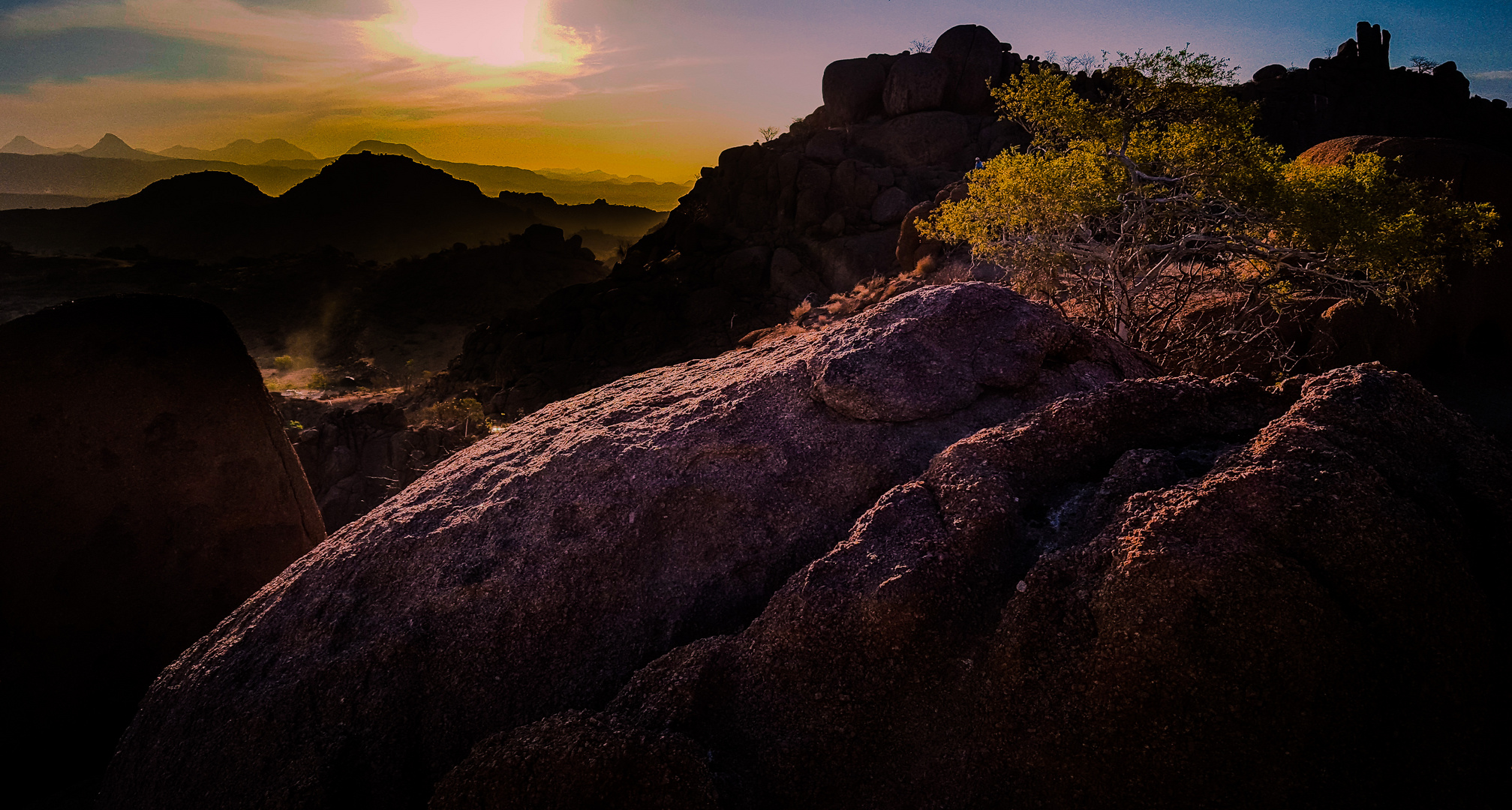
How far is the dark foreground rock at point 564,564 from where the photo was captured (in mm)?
3674

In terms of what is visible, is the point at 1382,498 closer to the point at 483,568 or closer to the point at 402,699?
the point at 483,568

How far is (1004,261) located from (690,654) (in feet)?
34.1

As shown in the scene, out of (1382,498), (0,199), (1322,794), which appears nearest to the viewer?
(1322,794)

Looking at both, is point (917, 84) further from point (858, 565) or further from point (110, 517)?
point (858, 565)

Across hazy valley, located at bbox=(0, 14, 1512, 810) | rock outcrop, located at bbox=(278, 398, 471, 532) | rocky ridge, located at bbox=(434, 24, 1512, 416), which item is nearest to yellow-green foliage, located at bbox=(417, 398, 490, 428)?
rocky ridge, located at bbox=(434, 24, 1512, 416)

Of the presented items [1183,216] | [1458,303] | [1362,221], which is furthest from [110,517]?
[1458,303]

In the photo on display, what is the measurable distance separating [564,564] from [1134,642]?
2801 millimetres

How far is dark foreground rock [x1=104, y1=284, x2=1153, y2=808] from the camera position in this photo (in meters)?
3.67

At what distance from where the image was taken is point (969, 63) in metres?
38.7

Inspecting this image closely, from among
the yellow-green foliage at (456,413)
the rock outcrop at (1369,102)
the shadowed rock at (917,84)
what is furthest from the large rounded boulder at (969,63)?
the yellow-green foliage at (456,413)

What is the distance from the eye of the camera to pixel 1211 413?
140 inches

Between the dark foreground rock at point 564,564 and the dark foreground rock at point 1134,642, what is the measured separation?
1.97 ft

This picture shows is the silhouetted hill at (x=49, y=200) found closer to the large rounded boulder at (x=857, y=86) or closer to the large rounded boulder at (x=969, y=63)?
the large rounded boulder at (x=857, y=86)

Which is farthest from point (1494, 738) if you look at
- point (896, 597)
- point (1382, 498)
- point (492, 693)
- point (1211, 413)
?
point (492, 693)
